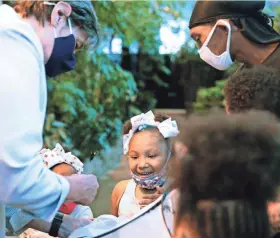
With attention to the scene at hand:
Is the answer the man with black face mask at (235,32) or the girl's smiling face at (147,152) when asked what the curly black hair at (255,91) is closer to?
the man with black face mask at (235,32)

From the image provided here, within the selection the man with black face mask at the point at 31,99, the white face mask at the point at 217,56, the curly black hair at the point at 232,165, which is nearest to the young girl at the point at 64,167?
the man with black face mask at the point at 31,99

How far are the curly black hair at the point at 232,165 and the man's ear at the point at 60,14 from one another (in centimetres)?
89

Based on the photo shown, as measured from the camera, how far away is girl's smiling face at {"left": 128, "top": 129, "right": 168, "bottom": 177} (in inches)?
113

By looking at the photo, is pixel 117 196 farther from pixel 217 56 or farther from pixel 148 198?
pixel 217 56

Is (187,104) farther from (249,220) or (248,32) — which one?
(249,220)

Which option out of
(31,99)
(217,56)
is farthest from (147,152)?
(31,99)

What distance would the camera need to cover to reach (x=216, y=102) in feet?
23.8

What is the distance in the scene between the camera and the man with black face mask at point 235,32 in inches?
104

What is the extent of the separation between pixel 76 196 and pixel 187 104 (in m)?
6.66

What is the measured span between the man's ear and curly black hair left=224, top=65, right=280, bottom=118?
0.59 m

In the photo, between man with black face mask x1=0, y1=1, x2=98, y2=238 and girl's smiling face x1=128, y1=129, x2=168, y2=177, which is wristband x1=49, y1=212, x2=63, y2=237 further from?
girl's smiling face x1=128, y1=129, x2=168, y2=177

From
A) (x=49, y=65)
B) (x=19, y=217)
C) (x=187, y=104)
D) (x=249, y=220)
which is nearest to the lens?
(x=249, y=220)

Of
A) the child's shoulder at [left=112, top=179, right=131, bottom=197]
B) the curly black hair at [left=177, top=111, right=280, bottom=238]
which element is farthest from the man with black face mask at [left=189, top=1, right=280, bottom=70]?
the curly black hair at [left=177, top=111, right=280, bottom=238]

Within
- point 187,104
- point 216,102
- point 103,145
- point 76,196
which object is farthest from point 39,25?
point 187,104
